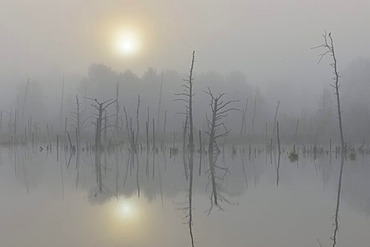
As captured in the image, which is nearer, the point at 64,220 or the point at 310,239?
the point at 310,239

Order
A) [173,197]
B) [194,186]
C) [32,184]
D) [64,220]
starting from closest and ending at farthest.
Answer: [64,220]
[173,197]
[194,186]
[32,184]

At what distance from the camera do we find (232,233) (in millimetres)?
5414

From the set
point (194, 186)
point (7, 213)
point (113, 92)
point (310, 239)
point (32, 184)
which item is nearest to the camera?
point (310, 239)

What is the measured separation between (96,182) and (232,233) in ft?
20.3

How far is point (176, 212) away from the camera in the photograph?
6.95m

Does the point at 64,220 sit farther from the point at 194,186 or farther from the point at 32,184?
the point at 32,184

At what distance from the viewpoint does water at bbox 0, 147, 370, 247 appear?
518cm

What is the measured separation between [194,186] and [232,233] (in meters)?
4.62

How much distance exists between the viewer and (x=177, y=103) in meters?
60.5

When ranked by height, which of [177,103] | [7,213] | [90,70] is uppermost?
[90,70]

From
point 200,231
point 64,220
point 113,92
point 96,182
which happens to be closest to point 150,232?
point 200,231

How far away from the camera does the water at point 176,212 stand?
5184 mm

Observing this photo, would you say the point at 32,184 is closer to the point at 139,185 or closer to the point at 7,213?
the point at 139,185

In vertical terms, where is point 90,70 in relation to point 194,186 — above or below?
above
